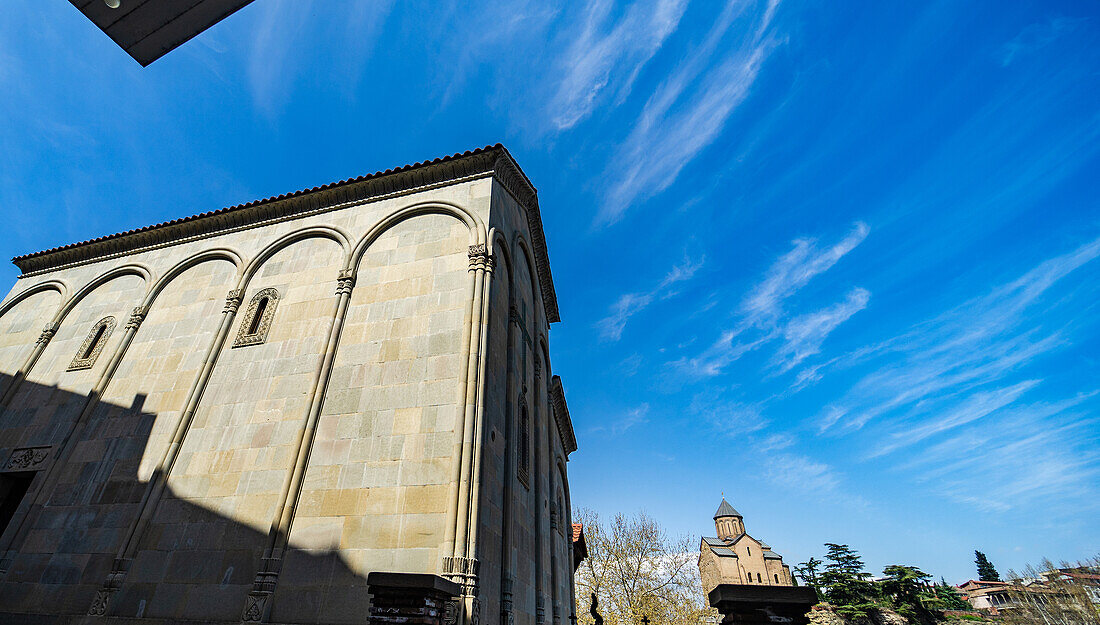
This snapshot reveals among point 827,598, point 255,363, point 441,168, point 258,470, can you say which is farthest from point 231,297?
Result: point 827,598

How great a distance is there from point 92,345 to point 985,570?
12174cm

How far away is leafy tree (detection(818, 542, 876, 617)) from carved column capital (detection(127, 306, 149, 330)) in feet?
170

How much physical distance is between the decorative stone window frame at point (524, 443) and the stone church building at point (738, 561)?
1956 inches

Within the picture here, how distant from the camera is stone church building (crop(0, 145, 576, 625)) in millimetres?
6547

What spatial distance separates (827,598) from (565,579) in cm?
4257

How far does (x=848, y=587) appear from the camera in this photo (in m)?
42.1

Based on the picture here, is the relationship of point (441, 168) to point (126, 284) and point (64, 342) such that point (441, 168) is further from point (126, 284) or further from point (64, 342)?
point (64, 342)

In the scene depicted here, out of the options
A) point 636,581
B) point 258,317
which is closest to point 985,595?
point 636,581

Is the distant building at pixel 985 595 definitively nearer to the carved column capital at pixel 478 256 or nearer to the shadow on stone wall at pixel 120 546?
the carved column capital at pixel 478 256

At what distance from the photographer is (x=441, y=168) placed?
394 inches

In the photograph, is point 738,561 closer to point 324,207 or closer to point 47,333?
point 324,207

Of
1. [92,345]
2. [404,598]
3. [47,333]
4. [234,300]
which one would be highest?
[47,333]

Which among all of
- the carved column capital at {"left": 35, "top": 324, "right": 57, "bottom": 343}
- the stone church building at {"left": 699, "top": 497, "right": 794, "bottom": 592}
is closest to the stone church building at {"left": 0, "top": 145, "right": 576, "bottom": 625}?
the carved column capital at {"left": 35, "top": 324, "right": 57, "bottom": 343}

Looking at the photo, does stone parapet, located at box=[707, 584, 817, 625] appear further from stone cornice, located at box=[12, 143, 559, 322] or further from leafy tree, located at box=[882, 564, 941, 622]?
leafy tree, located at box=[882, 564, 941, 622]
